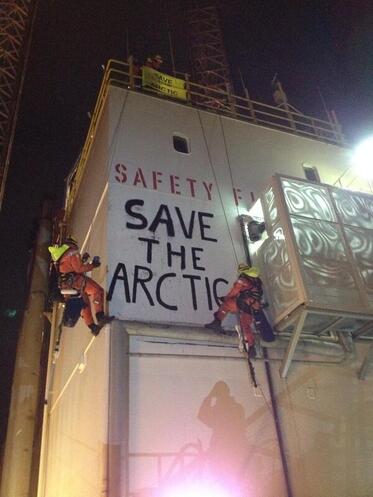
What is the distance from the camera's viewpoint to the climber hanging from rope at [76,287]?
927 cm

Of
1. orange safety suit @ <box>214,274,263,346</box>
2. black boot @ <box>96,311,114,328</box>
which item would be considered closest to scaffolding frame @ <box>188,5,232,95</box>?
orange safety suit @ <box>214,274,263,346</box>

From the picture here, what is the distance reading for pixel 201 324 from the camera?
9969 millimetres

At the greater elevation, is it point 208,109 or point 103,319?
point 208,109

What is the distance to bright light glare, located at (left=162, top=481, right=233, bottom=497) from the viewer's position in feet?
25.3

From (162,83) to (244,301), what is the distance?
29.0ft

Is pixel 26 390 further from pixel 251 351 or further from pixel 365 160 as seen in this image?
pixel 365 160

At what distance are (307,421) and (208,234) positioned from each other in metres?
5.09

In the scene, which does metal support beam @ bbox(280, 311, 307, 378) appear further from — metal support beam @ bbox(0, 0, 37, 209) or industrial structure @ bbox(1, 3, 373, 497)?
metal support beam @ bbox(0, 0, 37, 209)

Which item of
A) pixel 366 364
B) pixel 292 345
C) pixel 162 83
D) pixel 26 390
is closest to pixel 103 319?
pixel 292 345

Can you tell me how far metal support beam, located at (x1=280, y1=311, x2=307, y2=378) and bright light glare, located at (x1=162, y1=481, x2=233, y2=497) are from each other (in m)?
2.81

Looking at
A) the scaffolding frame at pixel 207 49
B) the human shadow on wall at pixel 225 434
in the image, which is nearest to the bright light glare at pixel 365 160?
the human shadow on wall at pixel 225 434

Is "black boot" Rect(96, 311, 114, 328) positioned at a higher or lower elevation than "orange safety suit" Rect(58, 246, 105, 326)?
lower

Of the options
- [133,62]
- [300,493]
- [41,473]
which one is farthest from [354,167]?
[41,473]

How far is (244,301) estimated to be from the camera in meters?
9.55
